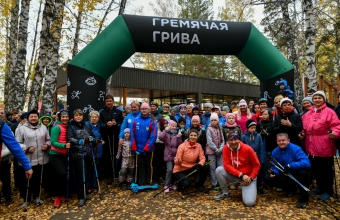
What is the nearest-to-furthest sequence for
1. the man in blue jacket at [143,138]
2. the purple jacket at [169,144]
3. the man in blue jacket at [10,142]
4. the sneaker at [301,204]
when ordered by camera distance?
the man in blue jacket at [10,142] → the sneaker at [301,204] → the man in blue jacket at [143,138] → the purple jacket at [169,144]

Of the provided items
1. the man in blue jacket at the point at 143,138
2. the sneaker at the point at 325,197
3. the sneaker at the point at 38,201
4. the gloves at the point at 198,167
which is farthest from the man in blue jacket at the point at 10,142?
the sneaker at the point at 325,197

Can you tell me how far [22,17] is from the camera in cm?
854

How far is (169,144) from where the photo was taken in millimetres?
5629

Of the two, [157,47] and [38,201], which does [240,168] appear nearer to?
[157,47]

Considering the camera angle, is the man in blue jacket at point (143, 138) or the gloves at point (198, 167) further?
the man in blue jacket at point (143, 138)

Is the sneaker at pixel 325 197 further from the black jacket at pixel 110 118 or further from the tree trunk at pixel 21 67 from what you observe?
the tree trunk at pixel 21 67

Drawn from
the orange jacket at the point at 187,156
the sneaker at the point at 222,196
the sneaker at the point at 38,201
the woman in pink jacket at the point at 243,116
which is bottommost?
the sneaker at the point at 38,201

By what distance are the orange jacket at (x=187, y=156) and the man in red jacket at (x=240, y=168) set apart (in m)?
0.57

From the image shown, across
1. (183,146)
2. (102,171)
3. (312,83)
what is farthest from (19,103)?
(312,83)

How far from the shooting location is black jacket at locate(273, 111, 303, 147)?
475 centimetres

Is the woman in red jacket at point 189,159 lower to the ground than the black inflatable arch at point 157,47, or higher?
lower

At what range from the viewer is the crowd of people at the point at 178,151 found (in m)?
4.53

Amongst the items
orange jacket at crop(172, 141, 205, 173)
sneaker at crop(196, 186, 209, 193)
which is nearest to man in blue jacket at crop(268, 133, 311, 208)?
sneaker at crop(196, 186, 209, 193)

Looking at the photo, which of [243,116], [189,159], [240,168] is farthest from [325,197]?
[189,159]
